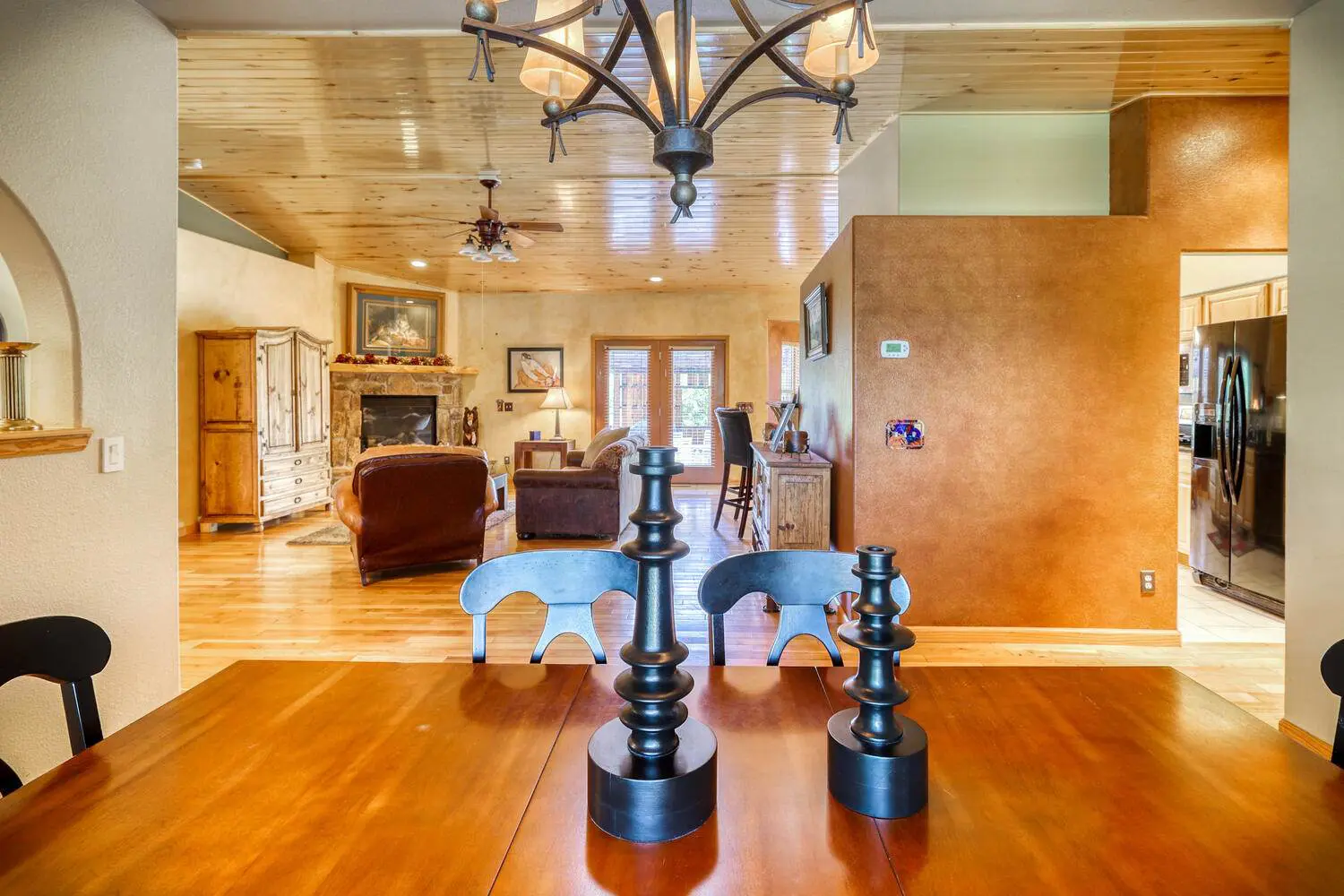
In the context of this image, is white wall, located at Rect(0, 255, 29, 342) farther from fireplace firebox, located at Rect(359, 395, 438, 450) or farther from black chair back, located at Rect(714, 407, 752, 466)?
black chair back, located at Rect(714, 407, 752, 466)

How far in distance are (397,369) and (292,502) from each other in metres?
1.94

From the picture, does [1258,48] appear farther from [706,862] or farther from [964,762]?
[706,862]

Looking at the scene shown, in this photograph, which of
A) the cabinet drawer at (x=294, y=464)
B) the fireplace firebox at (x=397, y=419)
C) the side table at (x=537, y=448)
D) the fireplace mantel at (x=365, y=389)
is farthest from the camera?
the side table at (x=537, y=448)

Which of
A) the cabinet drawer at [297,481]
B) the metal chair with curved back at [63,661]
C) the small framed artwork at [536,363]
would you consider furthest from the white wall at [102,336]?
the small framed artwork at [536,363]

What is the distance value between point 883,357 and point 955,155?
118cm

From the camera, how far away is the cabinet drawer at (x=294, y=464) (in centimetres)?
601

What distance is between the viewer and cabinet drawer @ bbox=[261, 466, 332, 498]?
19.8 feet

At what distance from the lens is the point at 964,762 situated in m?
1.02

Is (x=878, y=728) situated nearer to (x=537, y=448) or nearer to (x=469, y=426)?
(x=537, y=448)

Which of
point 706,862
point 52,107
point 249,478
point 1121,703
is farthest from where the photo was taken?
point 249,478

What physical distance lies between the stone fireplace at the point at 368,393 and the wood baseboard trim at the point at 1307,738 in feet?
24.1

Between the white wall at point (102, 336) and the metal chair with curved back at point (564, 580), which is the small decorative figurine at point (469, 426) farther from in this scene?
the metal chair with curved back at point (564, 580)

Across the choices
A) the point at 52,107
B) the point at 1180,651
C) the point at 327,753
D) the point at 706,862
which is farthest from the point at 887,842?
the point at 1180,651

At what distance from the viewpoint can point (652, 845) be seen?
2.68 ft
